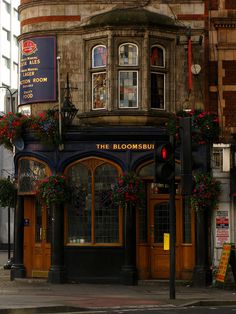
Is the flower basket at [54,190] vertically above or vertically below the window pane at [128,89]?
below

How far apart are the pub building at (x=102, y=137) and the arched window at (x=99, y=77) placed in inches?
1.1

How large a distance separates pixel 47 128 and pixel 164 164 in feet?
19.0

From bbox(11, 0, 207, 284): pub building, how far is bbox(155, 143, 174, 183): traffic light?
4.89 metres

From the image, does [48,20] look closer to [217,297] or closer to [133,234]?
[133,234]

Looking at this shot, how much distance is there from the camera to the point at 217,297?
760 inches

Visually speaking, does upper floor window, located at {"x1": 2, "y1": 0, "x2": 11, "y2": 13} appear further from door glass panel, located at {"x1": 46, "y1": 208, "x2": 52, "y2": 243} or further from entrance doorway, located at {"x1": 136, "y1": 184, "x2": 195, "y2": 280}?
entrance doorway, located at {"x1": 136, "y1": 184, "x2": 195, "y2": 280}

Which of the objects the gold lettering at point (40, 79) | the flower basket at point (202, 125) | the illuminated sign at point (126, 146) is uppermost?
the gold lettering at point (40, 79)

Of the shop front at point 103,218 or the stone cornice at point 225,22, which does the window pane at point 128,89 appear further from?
the stone cornice at point 225,22

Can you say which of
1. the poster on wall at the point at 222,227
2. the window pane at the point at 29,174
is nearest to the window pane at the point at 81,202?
the window pane at the point at 29,174

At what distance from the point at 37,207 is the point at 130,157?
3308mm

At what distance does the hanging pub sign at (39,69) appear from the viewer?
23.8 metres

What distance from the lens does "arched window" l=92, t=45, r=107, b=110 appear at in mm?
23453

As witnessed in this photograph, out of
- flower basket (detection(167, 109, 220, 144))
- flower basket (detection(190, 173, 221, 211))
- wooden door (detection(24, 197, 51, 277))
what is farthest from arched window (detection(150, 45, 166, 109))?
wooden door (detection(24, 197, 51, 277))

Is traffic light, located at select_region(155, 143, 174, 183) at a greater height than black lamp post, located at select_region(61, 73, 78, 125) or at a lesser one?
lesser
